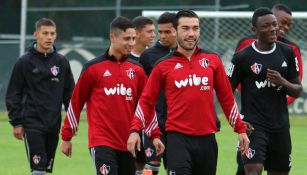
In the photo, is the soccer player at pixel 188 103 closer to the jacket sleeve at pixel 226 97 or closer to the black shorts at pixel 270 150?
the jacket sleeve at pixel 226 97

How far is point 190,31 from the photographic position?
9.40 m

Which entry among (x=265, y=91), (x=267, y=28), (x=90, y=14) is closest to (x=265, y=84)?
(x=265, y=91)

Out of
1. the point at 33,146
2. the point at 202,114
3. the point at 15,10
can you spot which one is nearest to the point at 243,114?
the point at 202,114

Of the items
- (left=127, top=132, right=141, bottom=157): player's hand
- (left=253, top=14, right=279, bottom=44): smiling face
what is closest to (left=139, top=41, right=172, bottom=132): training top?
(left=253, top=14, right=279, bottom=44): smiling face

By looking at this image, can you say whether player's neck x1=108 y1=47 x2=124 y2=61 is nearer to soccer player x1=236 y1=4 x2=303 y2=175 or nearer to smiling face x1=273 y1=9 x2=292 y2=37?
soccer player x1=236 y1=4 x2=303 y2=175

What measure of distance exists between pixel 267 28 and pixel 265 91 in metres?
0.68

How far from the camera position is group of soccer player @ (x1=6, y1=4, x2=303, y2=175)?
9.42m

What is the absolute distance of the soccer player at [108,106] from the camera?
32.9 feet

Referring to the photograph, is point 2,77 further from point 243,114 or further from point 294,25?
point 243,114

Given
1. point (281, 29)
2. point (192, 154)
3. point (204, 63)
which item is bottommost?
point (192, 154)

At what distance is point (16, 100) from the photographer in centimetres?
1241

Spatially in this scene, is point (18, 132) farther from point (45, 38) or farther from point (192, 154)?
point (192, 154)

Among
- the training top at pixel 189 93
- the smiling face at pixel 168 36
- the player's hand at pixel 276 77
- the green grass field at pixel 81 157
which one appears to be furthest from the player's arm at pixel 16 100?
the player's hand at pixel 276 77

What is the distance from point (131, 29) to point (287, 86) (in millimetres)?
1758
